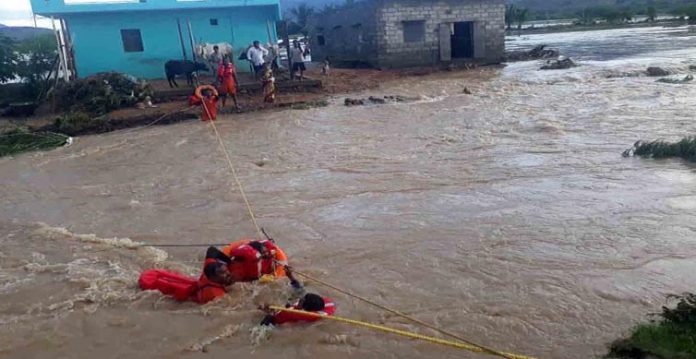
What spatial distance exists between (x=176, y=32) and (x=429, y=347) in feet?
61.6

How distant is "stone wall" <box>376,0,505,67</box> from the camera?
23.7 m

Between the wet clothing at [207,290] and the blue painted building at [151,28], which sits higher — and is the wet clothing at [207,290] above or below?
below

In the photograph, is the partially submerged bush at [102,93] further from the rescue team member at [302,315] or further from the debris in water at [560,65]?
the debris in water at [560,65]

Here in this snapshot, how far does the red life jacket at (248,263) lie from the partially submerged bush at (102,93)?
12.6 metres

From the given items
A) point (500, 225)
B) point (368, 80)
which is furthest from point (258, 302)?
point (368, 80)

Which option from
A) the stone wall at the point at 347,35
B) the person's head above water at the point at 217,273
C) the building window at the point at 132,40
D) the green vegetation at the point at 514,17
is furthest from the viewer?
the green vegetation at the point at 514,17

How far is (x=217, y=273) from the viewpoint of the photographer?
5.03 meters

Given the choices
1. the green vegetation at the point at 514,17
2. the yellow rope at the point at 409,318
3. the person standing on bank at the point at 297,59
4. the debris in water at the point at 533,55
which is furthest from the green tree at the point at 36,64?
the green vegetation at the point at 514,17

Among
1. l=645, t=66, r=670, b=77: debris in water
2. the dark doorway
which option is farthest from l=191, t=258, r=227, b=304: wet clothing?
the dark doorway

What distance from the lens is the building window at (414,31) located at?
24.1m

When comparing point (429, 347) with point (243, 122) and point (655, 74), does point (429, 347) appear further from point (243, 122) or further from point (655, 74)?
point (655, 74)

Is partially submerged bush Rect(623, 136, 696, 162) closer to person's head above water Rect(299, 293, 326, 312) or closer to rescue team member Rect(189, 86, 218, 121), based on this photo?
person's head above water Rect(299, 293, 326, 312)

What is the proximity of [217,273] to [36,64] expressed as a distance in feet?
63.6

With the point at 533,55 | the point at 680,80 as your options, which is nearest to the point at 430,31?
the point at 533,55
